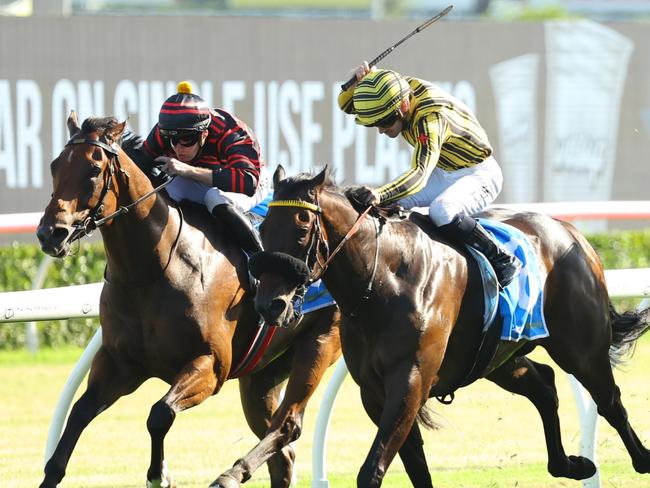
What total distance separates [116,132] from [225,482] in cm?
139

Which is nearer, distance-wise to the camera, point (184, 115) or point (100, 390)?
point (100, 390)

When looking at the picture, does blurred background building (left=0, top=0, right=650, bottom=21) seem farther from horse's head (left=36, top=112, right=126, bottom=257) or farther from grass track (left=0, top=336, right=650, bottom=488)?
horse's head (left=36, top=112, right=126, bottom=257)

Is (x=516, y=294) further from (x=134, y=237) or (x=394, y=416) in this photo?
(x=134, y=237)

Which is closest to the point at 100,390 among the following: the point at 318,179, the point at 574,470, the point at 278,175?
the point at 278,175

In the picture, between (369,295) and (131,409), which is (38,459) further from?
(369,295)

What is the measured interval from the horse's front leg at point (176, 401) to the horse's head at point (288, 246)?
0.83 m

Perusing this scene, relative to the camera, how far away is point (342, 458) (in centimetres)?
737

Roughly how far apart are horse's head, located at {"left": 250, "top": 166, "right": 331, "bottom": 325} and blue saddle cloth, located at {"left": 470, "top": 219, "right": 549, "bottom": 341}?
35.1 inches

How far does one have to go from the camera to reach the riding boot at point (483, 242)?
519 centimetres

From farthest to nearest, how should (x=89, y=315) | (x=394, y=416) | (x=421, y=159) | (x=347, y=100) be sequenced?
(x=89, y=315) → (x=347, y=100) → (x=421, y=159) → (x=394, y=416)

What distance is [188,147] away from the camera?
562 cm

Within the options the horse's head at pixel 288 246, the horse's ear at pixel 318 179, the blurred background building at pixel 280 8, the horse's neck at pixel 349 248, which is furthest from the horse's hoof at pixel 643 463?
the blurred background building at pixel 280 8

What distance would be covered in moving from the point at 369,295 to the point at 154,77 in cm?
837

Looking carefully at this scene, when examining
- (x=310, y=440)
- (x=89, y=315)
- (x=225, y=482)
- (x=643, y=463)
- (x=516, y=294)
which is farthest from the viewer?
(x=310, y=440)
